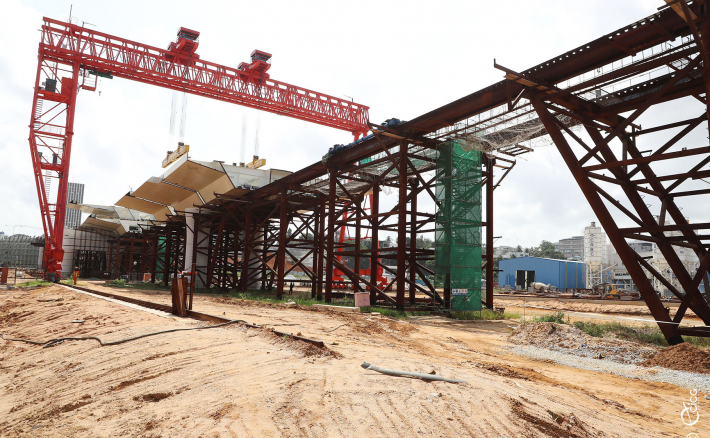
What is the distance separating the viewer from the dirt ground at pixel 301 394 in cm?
414

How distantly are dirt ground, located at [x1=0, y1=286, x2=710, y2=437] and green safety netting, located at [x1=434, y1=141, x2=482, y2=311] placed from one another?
23.6 feet

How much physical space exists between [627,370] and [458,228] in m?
9.58

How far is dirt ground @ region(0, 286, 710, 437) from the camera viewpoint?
414 cm

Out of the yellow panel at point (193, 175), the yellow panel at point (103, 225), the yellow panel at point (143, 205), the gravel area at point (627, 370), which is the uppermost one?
the yellow panel at point (193, 175)

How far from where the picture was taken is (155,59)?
3459cm

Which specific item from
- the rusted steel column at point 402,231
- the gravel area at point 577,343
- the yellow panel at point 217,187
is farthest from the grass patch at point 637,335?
the yellow panel at point 217,187

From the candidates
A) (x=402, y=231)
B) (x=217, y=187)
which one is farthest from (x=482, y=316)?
(x=217, y=187)

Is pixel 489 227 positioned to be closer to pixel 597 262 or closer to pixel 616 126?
Answer: pixel 616 126

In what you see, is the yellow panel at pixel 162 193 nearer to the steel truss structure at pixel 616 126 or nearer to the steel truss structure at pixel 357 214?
the steel truss structure at pixel 357 214

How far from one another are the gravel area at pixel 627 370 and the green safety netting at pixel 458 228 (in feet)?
23.9

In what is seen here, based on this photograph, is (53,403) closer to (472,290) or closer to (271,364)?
(271,364)

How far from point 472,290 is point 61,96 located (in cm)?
2980

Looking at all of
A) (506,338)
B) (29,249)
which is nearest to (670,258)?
(506,338)

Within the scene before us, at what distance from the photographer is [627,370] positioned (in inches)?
295
